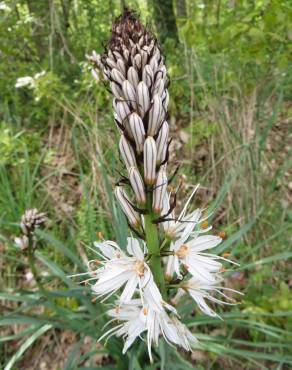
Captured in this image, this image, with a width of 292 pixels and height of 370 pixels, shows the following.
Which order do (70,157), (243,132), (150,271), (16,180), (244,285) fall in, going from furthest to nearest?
(70,157)
(16,180)
(243,132)
(244,285)
(150,271)

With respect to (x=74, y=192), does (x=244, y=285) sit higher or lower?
lower

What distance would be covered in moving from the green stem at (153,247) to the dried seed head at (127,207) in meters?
0.05

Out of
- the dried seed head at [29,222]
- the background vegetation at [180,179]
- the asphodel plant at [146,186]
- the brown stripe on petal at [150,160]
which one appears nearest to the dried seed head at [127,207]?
the asphodel plant at [146,186]

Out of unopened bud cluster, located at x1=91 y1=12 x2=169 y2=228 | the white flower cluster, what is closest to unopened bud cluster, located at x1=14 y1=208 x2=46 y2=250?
the white flower cluster

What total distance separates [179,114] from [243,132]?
1.44 m

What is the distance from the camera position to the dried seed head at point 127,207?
1661 millimetres

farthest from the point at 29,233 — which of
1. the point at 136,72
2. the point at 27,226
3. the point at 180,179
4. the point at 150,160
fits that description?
the point at 136,72

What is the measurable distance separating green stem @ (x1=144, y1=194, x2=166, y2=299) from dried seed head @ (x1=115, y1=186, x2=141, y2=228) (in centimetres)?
5

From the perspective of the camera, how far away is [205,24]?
3.59m

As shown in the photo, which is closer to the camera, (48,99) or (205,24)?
(205,24)

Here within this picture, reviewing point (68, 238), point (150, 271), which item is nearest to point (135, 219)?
point (150, 271)

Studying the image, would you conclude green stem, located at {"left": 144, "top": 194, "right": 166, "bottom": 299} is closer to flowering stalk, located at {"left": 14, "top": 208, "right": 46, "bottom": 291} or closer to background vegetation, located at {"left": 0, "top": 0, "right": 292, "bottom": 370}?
background vegetation, located at {"left": 0, "top": 0, "right": 292, "bottom": 370}

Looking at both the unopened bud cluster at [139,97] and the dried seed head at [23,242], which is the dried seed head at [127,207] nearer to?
the unopened bud cluster at [139,97]

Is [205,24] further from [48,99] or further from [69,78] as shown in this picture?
[69,78]
